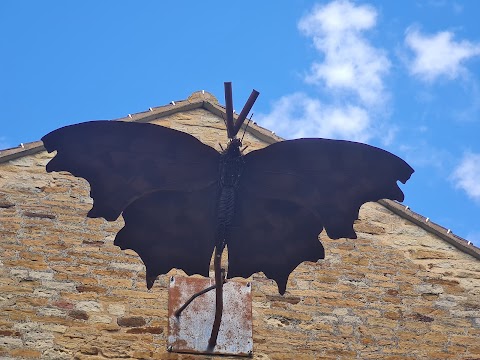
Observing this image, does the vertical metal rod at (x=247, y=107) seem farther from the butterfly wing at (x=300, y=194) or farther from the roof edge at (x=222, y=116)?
the roof edge at (x=222, y=116)

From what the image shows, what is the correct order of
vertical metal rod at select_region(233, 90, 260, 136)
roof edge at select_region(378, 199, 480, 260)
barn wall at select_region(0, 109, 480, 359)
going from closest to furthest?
vertical metal rod at select_region(233, 90, 260, 136) < barn wall at select_region(0, 109, 480, 359) < roof edge at select_region(378, 199, 480, 260)

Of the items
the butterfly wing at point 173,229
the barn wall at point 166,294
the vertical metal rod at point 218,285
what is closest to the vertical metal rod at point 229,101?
the butterfly wing at point 173,229

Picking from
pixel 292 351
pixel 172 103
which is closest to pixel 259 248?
pixel 292 351

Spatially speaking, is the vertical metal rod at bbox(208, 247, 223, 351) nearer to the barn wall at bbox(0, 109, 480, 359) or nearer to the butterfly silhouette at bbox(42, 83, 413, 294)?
the butterfly silhouette at bbox(42, 83, 413, 294)

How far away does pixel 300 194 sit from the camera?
4469 millimetres

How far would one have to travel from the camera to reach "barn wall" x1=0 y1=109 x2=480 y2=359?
6480 millimetres

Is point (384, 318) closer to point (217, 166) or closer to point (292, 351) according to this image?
point (292, 351)

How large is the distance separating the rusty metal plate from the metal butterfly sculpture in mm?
2133

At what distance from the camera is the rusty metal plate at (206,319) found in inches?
258

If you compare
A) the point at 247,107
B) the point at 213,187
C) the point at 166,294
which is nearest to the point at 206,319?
the point at 166,294

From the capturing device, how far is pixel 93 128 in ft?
14.6

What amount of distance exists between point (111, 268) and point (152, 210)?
2.64 m

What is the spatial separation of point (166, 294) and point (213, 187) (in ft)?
8.53

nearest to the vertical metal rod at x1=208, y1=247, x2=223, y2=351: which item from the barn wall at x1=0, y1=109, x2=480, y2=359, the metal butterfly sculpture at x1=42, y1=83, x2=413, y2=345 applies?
the metal butterfly sculpture at x1=42, y1=83, x2=413, y2=345
